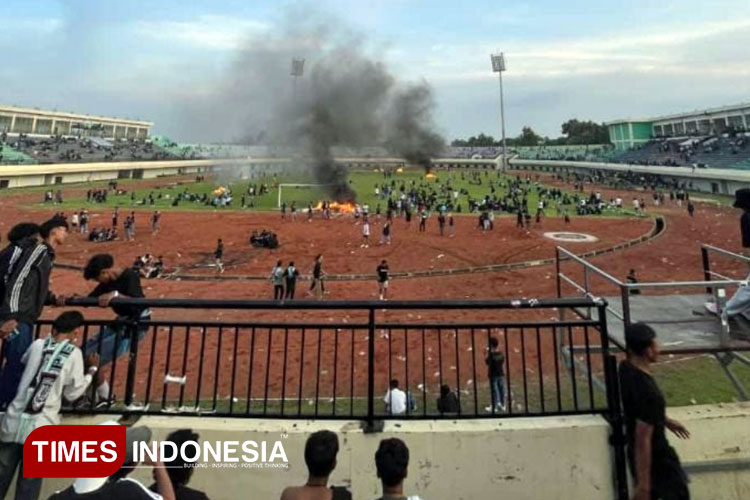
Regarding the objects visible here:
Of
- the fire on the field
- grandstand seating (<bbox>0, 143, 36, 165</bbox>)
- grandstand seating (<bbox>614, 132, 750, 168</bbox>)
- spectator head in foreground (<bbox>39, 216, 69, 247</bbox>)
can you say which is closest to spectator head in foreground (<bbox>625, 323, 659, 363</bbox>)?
spectator head in foreground (<bbox>39, 216, 69, 247</bbox>)

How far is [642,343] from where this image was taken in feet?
9.78

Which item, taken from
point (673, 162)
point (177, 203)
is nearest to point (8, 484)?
point (177, 203)

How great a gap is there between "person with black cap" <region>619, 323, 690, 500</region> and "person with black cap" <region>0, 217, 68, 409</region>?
13.9ft

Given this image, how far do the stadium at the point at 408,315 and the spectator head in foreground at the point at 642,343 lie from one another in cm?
4

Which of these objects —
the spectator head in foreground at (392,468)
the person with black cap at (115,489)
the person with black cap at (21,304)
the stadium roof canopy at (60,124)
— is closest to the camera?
the person with black cap at (115,489)

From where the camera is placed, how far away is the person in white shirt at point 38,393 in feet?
9.68

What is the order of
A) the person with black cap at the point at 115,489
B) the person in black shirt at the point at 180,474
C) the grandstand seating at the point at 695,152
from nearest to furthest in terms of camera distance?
the person with black cap at the point at 115,489 → the person in black shirt at the point at 180,474 → the grandstand seating at the point at 695,152

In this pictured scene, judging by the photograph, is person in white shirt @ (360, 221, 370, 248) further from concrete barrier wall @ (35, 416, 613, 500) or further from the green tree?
the green tree

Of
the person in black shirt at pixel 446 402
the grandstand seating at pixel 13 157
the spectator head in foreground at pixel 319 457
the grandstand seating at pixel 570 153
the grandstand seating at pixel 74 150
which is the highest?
the grandstand seating at pixel 570 153

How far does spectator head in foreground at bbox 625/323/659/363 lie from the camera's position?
9.76 ft

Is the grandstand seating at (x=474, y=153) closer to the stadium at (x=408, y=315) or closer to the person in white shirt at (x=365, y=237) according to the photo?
the stadium at (x=408, y=315)

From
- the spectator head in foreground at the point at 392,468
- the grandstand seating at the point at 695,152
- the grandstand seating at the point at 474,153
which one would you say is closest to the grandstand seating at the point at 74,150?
the grandstand seating at the point at 474,153

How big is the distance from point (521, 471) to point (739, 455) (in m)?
1.64

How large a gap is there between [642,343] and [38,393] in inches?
158
